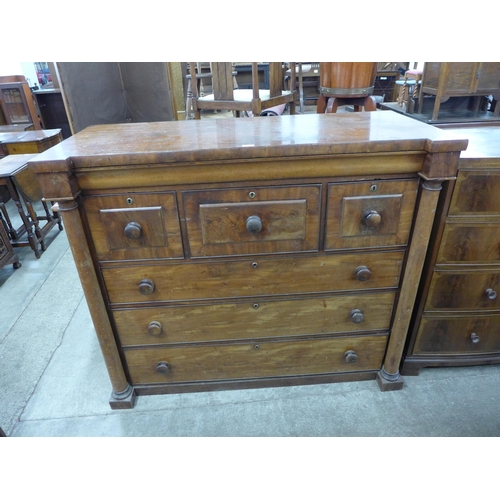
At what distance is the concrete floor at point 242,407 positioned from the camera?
1.53 meters

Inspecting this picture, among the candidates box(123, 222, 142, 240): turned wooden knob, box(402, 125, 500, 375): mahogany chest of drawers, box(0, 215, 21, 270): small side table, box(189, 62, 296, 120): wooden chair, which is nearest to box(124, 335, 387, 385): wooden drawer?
box(402, 125, 500, 375): mahogany chest of drawers

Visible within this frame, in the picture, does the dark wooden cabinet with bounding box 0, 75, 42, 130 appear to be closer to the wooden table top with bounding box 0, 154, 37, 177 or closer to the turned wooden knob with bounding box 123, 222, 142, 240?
the wooden table top with bounding box 0, 154, 37, 177

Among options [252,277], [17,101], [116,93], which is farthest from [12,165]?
[17,101]

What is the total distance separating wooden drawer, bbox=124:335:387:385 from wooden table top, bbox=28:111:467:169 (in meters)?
0.84

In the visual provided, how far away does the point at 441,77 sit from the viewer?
3352 mm

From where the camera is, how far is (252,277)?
1.39 meters

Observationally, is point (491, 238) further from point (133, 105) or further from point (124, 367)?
point (133, 105)

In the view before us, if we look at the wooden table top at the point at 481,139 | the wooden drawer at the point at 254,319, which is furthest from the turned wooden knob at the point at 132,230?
the wooden table top at the point at 481,139

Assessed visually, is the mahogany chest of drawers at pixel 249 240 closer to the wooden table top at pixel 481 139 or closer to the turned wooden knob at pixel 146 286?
the turned wooden knob at pixel 146 286

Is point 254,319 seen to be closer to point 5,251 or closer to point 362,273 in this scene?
point 362,273

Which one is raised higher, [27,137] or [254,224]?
[254,224]

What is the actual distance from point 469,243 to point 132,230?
1314mm

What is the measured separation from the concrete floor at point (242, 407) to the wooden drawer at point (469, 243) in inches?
26.3

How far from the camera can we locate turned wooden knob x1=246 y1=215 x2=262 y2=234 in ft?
4.00
